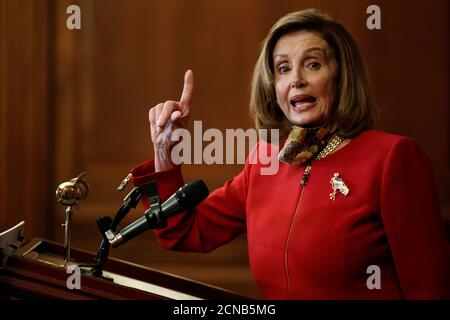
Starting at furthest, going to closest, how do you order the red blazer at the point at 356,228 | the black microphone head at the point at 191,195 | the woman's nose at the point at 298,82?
1. the woman's nose at the point at 298,82
2. the red blazer at the point at 356,228
3. the black microphone head at the point at 191,195

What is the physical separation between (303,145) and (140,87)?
91 cm

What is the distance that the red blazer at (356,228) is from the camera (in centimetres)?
112

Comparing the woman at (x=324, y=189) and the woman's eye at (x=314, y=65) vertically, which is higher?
the woman's eye at (x=314, y=65)

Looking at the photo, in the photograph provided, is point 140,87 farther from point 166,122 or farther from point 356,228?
point 356,228

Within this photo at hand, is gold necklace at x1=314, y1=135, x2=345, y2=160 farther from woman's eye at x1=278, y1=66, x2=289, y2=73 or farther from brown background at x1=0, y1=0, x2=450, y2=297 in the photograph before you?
brown background at x1=0, y1=0, x2=450, y2=297

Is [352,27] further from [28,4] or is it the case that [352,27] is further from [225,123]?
[28,4]

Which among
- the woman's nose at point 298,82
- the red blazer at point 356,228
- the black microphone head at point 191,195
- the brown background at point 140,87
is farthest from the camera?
the brown background at point 140,87

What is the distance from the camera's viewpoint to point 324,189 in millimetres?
1223

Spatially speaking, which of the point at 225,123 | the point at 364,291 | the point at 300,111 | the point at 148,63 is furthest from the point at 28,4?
the point at 364,291

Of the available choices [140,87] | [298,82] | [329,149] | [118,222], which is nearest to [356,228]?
[329,149]

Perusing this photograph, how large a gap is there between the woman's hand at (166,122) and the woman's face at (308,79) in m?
0.22

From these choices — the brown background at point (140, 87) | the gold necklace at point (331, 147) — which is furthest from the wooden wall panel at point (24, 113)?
the gold necklace at point (331, 147)

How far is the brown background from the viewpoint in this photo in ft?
6.49

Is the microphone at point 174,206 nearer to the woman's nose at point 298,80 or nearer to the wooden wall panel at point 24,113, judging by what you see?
the woman's nose at point 298,80
